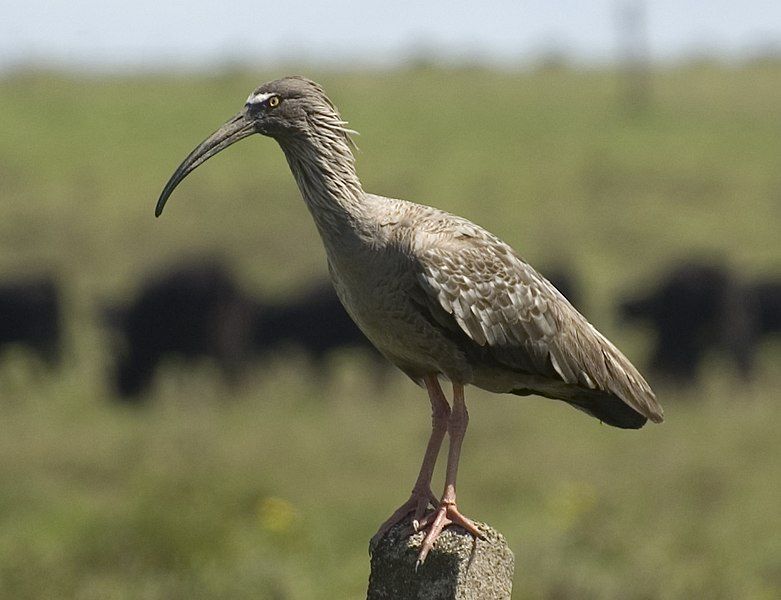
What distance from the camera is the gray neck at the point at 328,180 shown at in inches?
242

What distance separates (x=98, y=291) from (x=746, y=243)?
14352 mm

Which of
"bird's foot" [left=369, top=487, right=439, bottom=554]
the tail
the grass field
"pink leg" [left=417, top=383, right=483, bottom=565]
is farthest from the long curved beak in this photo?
the grass field

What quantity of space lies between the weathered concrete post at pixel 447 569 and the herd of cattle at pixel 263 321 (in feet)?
53.0

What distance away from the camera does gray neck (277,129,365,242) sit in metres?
6.15

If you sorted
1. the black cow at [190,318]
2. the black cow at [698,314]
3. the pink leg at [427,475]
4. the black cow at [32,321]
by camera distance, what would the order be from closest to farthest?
the pink leg at [427,475]
the black cow at [190,318]
the black cow at [32,321]
the black cow at [698,314]

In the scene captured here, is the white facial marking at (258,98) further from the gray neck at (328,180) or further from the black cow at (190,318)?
the black cow at (190,318)

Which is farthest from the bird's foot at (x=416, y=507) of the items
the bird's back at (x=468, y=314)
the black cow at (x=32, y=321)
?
the black cow at (x=32, y=321)

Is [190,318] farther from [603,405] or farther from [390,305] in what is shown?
[390,305]

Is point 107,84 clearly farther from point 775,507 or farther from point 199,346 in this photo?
point 775,507

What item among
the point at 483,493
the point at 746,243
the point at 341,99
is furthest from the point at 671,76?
the point at 483,493

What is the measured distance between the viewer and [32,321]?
934 inches

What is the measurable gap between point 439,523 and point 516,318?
86 centimetres

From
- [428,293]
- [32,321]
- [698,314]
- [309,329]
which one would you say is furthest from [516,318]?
[698,314]

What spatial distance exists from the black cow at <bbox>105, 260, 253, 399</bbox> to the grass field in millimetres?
418
